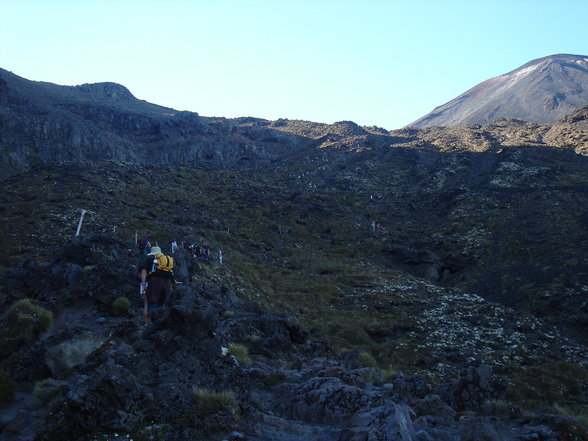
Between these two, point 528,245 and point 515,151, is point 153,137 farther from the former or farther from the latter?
point 528,245

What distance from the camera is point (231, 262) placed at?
2944 centimetres

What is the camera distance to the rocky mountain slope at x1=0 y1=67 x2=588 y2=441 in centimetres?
655

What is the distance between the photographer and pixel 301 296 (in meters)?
25.2

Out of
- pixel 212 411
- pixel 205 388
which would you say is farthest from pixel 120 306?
pixel 212 411

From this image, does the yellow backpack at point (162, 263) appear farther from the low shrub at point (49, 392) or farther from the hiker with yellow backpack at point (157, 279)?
the low shrub at point (49, 392)

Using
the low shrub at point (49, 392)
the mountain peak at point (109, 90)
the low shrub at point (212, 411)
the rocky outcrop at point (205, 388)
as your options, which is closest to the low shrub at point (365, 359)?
the rocky outcrop at point (205, 388)

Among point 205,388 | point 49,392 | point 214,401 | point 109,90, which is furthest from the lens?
point 109,90

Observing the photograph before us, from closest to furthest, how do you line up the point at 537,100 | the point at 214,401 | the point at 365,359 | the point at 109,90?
the point at 214,401, the point at 365,359, the point at 109,90, the point at 537,100

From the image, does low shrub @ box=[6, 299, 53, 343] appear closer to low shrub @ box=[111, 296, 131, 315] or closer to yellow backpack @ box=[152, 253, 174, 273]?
low shrub @ box=[111, 296, 131, 315]

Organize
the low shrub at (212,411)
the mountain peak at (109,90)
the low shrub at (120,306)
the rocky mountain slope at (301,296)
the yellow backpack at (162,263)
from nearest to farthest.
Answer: the low shrub at (212,411), the rocky mountain slope at (301,296), the yellow backpack at (162,263), the low shrub at (120,306), the mountain peak at (109,90)

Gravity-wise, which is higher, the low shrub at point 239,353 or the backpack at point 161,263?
the backpack at point 161,263

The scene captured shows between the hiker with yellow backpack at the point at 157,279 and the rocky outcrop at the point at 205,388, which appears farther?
the hiker with yellow backpack at the point at 157,279

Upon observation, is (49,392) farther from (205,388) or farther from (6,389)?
(205,388)

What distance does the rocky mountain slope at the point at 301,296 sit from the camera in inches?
258
